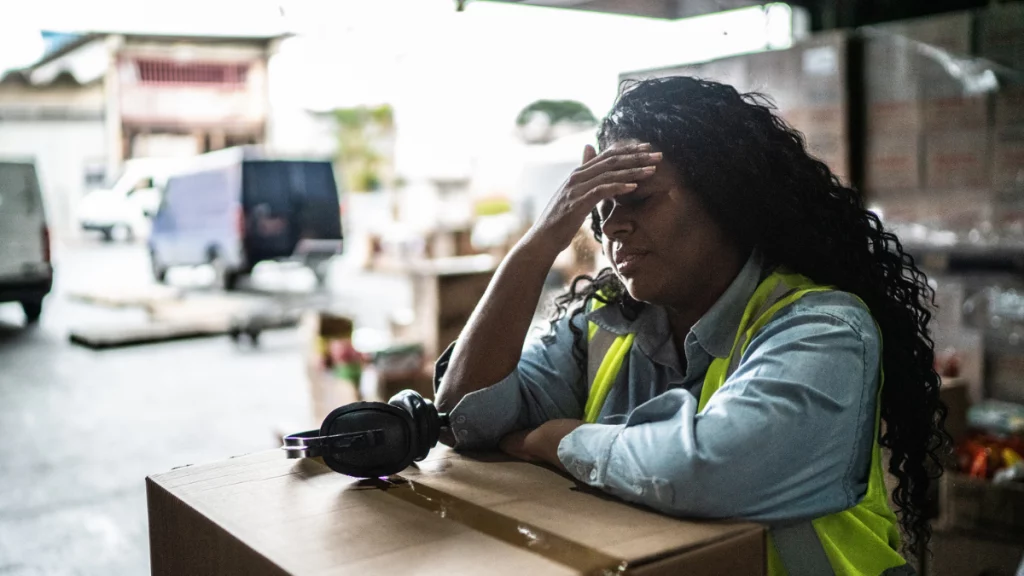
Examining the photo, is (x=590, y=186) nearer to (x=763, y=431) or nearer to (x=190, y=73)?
(x=763, y=431)

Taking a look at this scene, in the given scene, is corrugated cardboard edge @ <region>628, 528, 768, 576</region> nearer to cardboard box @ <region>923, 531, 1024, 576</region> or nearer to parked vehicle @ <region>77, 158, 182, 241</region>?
cardboard box @ <region>923, 531, 1024, 576</region>

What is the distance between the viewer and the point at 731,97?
5.29 ft

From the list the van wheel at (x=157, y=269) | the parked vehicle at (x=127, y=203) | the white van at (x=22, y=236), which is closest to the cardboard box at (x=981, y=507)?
the white van at (x=22, y=236)

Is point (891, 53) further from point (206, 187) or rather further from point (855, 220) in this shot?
point (206, 187)

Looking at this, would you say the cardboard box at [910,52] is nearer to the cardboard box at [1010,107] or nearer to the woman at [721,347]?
the cardboard box at [1010,107]

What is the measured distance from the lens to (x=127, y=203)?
20484 mm

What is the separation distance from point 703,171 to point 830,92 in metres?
3.23

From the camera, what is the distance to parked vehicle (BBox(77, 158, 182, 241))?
758 inches

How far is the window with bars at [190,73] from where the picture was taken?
23516 millimetres

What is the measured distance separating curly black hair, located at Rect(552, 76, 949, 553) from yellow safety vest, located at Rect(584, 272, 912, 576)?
0.06 meters

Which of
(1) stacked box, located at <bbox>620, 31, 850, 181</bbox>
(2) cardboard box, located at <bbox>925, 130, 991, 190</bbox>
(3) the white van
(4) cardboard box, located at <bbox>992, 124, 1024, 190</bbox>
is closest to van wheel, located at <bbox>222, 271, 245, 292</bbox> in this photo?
(3) the white van

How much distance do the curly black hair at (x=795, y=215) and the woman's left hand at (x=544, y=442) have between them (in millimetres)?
441

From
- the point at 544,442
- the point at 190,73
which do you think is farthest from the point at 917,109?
the point at 190,73

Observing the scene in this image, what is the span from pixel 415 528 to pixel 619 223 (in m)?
0.65
